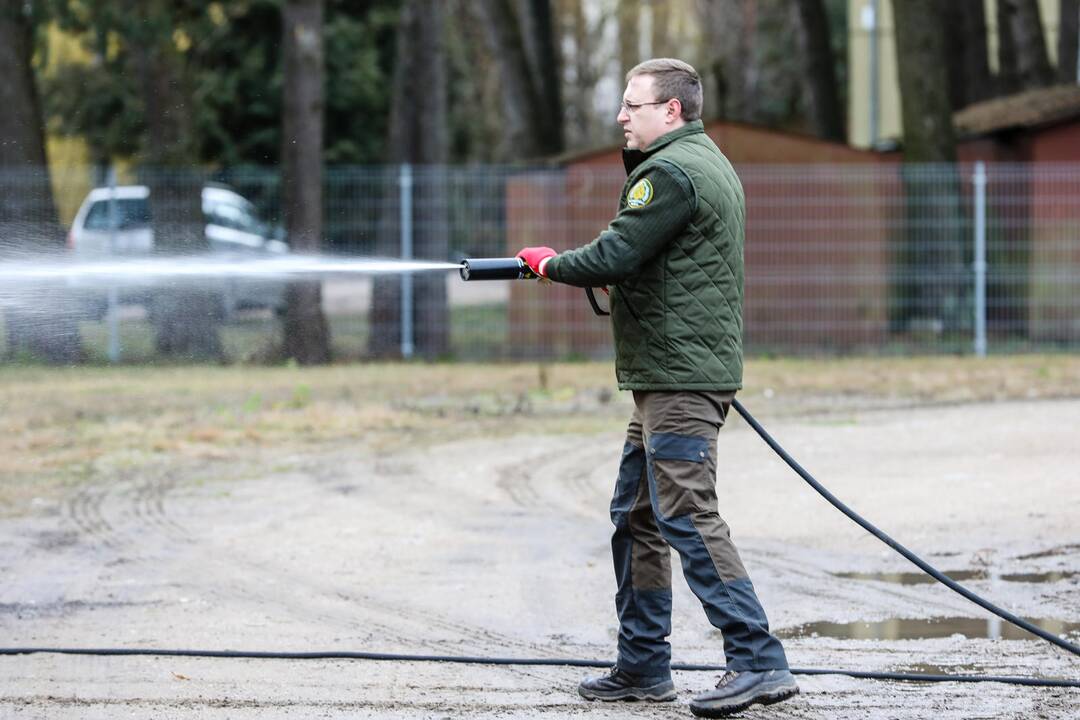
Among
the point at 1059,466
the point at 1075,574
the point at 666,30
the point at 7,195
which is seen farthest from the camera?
the point at 666,30

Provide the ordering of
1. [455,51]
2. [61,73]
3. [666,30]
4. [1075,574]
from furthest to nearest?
[666,30] < [455,51] < [61,73] < [1075,574]

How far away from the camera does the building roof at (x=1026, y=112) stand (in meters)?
17.5

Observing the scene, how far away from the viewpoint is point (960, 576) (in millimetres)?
6484

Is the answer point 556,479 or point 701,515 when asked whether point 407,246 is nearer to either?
point 556,479

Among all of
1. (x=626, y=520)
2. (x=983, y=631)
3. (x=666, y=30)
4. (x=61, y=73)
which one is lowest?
(x=983, y=631)

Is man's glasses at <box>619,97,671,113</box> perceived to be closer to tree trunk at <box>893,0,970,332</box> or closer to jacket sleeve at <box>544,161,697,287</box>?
jacket sleeve at <box>544,161,697,287</box>

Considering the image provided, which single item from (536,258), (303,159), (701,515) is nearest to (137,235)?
(303,159)

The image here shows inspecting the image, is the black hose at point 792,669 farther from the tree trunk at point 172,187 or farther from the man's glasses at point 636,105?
the tree trunk at point 172,187

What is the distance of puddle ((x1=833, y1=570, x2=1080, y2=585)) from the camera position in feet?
20.9

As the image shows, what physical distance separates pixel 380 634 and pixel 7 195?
436 inches

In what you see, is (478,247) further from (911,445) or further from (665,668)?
(665,668)

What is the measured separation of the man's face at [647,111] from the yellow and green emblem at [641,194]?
0.20m

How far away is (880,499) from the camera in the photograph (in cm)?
817

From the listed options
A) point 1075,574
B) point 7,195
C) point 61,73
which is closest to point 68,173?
point 7,195
